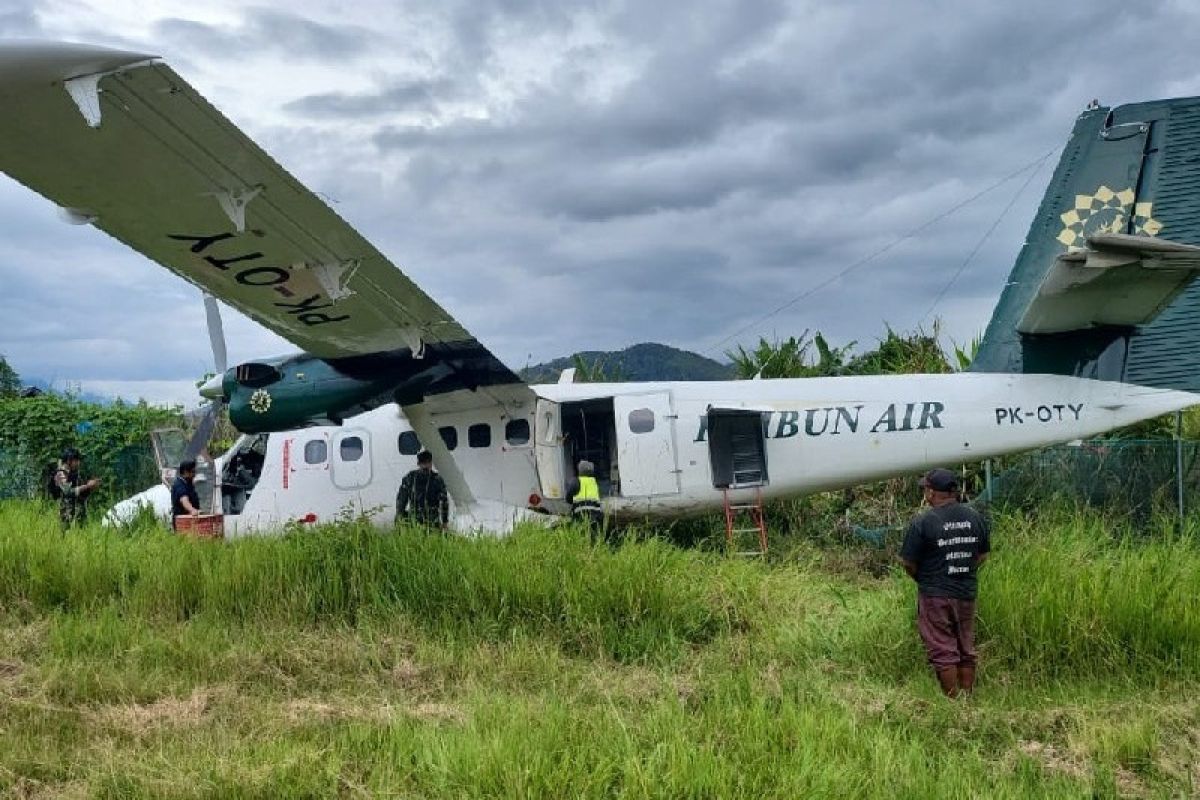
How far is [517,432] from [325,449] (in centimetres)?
247

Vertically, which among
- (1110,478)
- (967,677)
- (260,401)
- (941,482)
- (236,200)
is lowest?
(967,677)

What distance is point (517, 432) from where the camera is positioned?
11.7 m

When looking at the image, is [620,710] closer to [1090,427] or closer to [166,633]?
[166,633]

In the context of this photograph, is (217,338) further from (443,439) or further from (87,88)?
(87,88)

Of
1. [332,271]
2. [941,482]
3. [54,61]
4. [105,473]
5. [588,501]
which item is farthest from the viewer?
[105,473]

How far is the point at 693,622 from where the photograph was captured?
7691mm

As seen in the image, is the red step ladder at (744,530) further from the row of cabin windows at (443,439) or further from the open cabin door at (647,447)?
the row of cabin windows at (443,439)

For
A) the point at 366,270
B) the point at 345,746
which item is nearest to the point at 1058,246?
the point at 366,270

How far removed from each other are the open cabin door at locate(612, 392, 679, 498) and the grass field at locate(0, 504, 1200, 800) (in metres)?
1.88

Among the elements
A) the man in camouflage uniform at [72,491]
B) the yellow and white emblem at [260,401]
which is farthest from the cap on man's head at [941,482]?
the man in camouflage uniform at [72,491]

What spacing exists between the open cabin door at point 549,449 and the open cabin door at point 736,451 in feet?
6.15

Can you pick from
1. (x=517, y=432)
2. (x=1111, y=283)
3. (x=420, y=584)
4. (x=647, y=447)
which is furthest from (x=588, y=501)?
(x=1111, y=283)

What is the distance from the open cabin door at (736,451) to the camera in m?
→ 11.4

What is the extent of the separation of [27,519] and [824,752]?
9.46 meters
